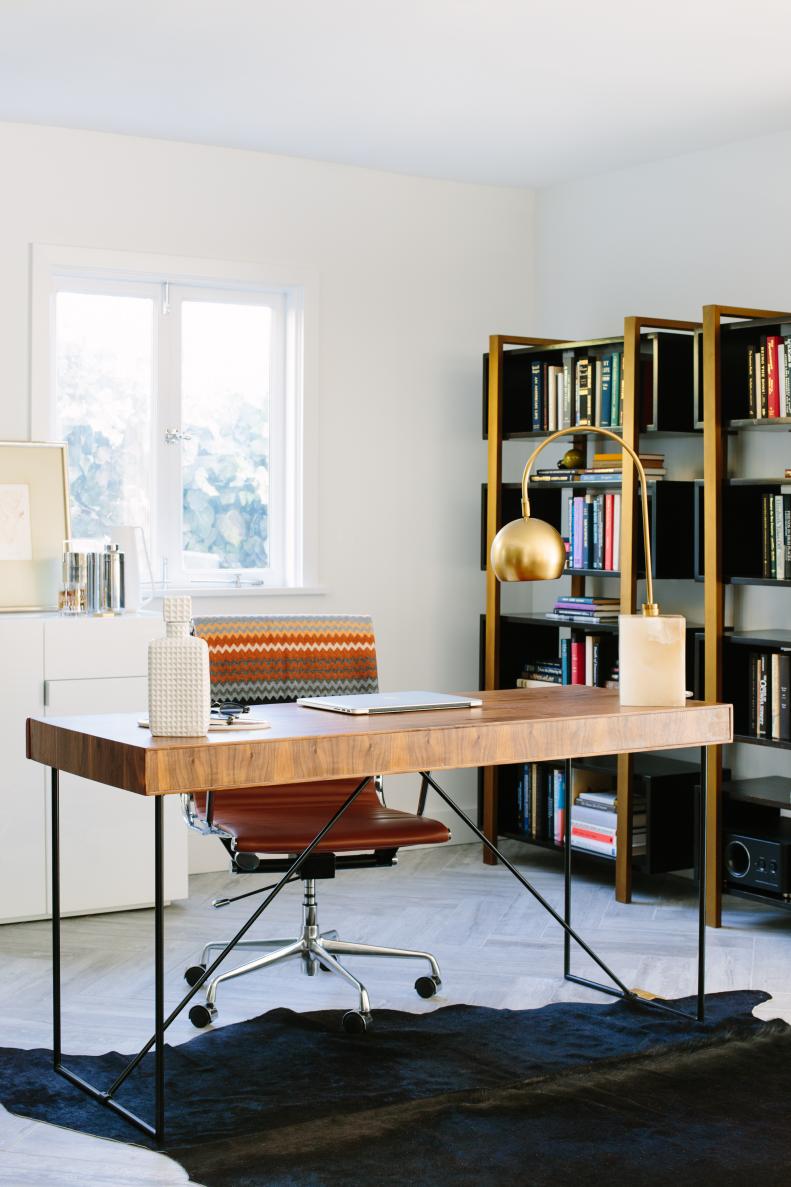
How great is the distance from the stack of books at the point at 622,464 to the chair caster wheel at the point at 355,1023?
216 centimetres

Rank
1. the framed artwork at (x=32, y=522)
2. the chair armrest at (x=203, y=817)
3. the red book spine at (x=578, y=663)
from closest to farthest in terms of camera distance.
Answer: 1. the chair armrest at (x=203, y=817)
2. the framed artwork at (x=32, y=522)
3. the red book spine at (x=578, y=663)

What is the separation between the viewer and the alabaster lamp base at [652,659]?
3361mm

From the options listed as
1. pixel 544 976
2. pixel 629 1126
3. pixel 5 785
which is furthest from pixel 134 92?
pixel 629 1126

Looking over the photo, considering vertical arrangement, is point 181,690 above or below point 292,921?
above

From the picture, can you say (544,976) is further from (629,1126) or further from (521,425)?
(521,425)

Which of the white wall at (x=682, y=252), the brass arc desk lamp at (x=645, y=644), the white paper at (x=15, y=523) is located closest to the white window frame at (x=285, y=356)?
the white paper at (x=15, y=523)

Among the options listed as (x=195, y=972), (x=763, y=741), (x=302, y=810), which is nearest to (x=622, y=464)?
(x=763, y=741)

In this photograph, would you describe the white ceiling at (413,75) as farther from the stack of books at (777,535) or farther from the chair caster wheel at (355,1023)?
the chair caster wheel at (355,1023)

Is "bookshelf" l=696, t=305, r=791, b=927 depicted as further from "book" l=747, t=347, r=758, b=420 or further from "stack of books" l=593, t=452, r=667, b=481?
"stack of books" l=593, t=452, r=667, b=481

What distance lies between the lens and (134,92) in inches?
180

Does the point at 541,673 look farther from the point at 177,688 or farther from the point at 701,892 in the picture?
the point at 177,688

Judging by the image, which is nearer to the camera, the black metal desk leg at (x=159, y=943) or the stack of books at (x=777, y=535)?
the black metal desk leg at (x=159, y=943)

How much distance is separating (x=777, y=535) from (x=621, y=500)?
2.14 ft

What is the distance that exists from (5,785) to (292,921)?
100cm
